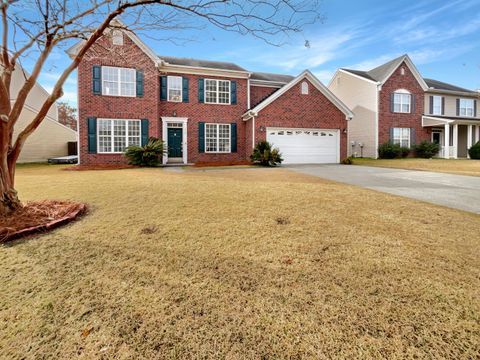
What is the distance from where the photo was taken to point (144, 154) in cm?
1406

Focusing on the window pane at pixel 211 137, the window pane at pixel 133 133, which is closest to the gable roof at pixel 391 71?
the window pane at pixel 211 137

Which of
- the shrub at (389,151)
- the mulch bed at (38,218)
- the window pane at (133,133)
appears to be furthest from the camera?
the shrub at (389,151)

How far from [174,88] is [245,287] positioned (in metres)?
16.0

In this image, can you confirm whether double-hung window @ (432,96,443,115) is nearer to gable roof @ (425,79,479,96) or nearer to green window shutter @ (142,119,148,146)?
gable roof @ (425,79,479,96)

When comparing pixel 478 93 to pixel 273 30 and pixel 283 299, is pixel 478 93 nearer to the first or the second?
pixel 273 30

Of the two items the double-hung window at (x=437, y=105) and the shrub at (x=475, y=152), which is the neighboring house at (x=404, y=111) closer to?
the double-hung window at (x=437, y=105)

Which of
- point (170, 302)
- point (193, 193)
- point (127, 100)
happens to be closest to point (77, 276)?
point (170, 302)

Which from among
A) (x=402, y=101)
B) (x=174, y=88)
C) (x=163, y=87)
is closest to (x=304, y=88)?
(x=174, y=88)

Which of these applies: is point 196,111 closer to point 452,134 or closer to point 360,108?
point 360,108

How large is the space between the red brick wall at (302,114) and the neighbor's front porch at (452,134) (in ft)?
32.8

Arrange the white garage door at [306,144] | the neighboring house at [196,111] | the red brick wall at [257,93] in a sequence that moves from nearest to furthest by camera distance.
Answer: the neighboring house at [196,111], the white garage door at [306,144], the red brick wall at [257,93]

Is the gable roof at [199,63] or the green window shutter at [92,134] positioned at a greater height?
the gable roof at [199,63]

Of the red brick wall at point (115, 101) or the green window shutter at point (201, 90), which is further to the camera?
the green window shutter at point (201, 90)

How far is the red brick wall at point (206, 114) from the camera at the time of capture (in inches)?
644
